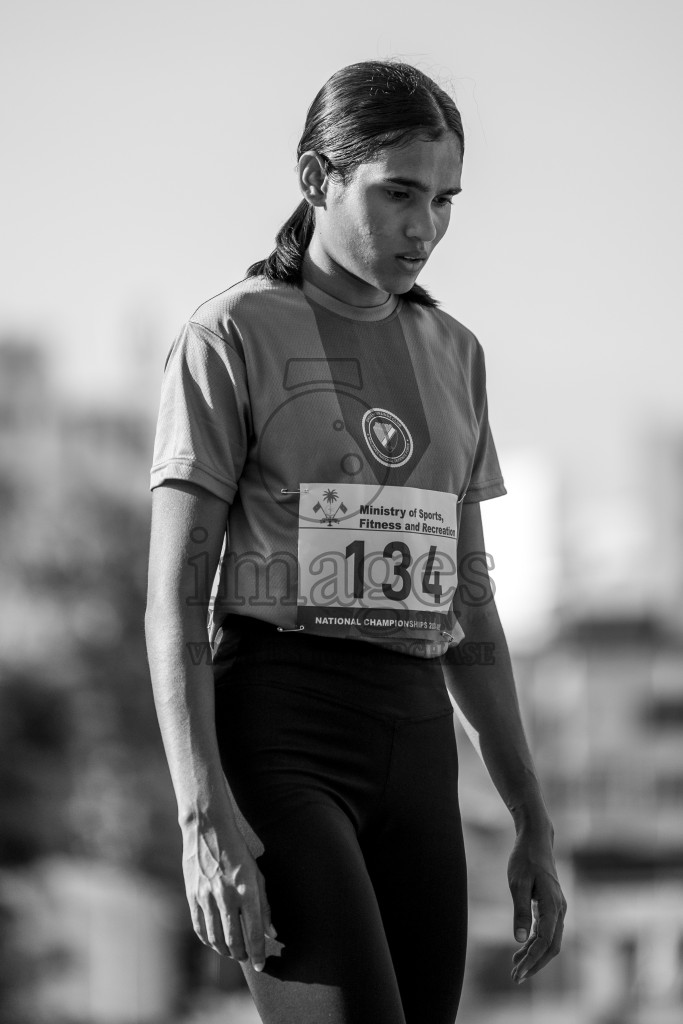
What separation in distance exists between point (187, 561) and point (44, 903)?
14.8 metres

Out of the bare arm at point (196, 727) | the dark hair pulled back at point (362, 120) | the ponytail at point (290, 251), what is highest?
the dark hair pulled back at point (362, 120)

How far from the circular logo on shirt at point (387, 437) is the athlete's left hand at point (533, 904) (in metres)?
0.55

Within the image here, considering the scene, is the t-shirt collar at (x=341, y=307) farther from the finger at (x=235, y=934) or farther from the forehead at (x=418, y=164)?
the finger at (x=235, y=934)

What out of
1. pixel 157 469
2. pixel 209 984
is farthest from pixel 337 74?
pixel 209 984

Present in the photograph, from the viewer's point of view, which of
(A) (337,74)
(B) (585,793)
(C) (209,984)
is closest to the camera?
(A) (337,74)

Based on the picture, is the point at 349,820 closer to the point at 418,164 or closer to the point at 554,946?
the point at 554,946

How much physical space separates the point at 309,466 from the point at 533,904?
68 centimetres

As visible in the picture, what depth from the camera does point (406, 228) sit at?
6.14 ft

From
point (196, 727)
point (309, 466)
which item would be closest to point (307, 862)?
point (196, 727)

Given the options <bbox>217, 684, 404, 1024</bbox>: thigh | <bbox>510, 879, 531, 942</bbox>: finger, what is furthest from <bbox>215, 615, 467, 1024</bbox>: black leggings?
<bbox>510, 879, 531, 942</bbox>: finger

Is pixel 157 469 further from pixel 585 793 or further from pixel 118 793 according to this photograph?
pixel 585 793

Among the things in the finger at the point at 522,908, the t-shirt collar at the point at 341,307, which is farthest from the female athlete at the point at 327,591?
the finger at the point at 522,908

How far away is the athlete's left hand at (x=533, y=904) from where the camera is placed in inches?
81.1

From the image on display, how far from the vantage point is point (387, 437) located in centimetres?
191
